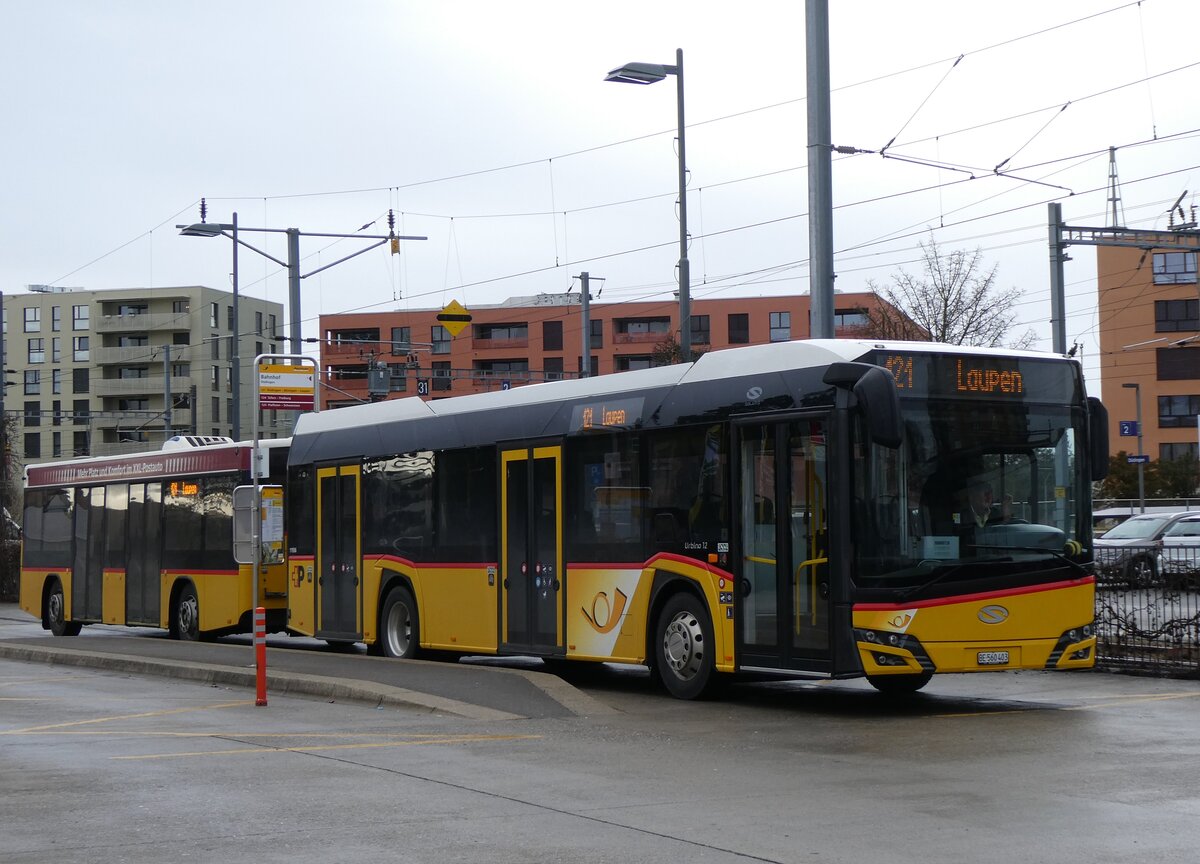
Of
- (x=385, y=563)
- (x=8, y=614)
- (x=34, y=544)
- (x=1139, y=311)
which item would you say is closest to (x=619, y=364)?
(x=1139, y=311)

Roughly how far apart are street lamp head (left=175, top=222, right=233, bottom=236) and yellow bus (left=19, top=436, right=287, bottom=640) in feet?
26.0

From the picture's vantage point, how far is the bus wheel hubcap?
14.8 metres

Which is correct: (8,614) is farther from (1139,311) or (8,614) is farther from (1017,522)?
(1139,311)

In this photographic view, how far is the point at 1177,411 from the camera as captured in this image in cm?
8062

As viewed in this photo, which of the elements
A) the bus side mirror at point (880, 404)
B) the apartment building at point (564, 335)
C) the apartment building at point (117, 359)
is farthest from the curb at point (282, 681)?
the apartment building at point (117, 359)

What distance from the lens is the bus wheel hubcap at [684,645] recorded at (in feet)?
48.6

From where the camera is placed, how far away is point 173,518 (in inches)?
1033

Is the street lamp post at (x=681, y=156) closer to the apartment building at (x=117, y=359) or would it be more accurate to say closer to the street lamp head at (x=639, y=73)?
the street lamp head at (x=639, y=73)

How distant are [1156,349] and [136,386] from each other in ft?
221

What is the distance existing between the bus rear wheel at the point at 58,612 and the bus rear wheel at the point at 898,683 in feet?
61.2

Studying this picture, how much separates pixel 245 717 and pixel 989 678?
27.3 ft

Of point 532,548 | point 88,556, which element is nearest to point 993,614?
point 532,548

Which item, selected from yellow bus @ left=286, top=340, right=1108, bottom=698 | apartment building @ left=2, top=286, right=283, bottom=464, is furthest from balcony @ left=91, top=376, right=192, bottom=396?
yellow bus @ left=286, top=340, right=1108, bottom=698

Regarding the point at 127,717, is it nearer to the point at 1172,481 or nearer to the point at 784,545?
the point at 784,545
